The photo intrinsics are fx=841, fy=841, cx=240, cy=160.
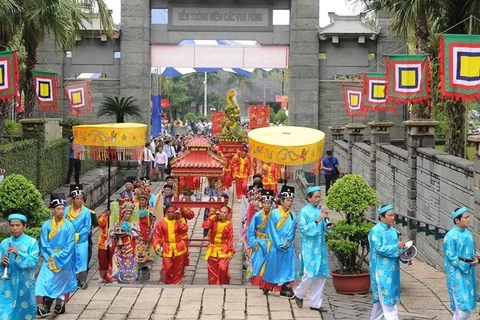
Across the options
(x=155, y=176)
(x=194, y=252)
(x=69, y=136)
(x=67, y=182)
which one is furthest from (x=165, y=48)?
(x=194, y=252)

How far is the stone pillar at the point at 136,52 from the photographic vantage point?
2952 cm

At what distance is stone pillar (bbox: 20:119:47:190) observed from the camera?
1953 cm

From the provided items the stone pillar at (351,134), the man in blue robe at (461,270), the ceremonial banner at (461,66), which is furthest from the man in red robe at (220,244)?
the stone pillar at (351,134)

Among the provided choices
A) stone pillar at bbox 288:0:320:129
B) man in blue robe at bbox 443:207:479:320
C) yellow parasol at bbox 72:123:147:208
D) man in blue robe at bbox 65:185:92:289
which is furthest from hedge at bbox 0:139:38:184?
stone pillar at bbox 288:0:320:129

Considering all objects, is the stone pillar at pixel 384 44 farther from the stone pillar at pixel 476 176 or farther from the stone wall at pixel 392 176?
the stone pillar at pixel 476 176

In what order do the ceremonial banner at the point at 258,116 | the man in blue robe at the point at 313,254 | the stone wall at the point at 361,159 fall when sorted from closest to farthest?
the man in blue robe at the point at 313,254
the stone wall at the point at 361,159
the ceremonial banner at the point at 258,116

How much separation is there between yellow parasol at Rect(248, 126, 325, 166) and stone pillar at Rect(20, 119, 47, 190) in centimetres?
802

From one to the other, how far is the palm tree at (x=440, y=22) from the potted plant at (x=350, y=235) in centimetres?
467

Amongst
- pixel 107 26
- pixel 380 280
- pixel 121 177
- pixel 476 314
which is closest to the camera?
pixel 380 280

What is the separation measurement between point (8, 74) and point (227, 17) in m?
14.0

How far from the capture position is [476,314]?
10.3 metres

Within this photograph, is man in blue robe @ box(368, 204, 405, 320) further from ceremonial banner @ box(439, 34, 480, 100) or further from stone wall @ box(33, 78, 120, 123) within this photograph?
stone wall @ box(33, 78, 120, 123)

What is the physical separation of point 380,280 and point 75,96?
1766 cm

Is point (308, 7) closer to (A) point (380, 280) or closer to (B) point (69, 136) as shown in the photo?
(B) point (69, 136)
